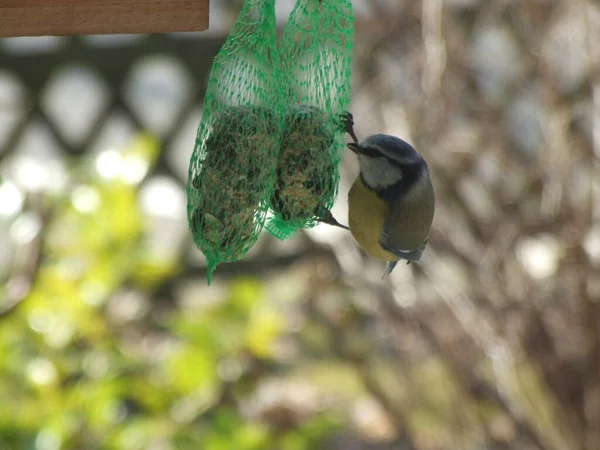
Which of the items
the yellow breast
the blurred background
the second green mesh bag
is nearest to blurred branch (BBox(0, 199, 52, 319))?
the blurred background

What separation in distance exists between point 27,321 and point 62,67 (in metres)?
1.43

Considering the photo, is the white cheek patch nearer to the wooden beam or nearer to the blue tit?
the blue tit

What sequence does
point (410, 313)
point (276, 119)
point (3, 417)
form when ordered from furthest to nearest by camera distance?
point (410, 313) < point (3, 417) < point (276, 119)

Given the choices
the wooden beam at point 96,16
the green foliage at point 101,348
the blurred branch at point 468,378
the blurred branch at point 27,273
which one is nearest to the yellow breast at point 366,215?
the wooden beam at point 96,16

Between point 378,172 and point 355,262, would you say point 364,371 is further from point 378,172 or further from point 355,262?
point 378,172

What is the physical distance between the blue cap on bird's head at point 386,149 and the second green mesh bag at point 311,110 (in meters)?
0.10

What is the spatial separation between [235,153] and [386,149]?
20 cm

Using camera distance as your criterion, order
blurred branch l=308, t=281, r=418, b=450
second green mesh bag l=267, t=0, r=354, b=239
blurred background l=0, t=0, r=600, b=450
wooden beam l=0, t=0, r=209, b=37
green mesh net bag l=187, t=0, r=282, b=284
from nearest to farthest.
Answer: wooden beam l=0, t=0, r=209, b=37, green mesh net bag l=187, t=0, r=282, b=284, second green mesh bag l=267, t=0, r=354, b=239, blurred background l=0, t=0, r=600, b=450, blurred branch l=308, t=281, r=418, b=450

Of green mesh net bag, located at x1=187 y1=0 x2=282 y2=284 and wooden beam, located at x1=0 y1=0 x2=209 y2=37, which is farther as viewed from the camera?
green mesh net bag, located at x1=187 y1=0 x2=282 y2=284

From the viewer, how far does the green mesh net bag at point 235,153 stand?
43.9 inches

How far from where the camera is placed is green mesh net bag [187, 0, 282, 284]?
43.9 inches

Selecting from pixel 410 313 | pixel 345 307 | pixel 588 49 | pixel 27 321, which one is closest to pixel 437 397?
pixel 345 307

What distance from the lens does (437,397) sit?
300 centimetres

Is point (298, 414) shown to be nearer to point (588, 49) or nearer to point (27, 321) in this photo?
point (27, 321)
